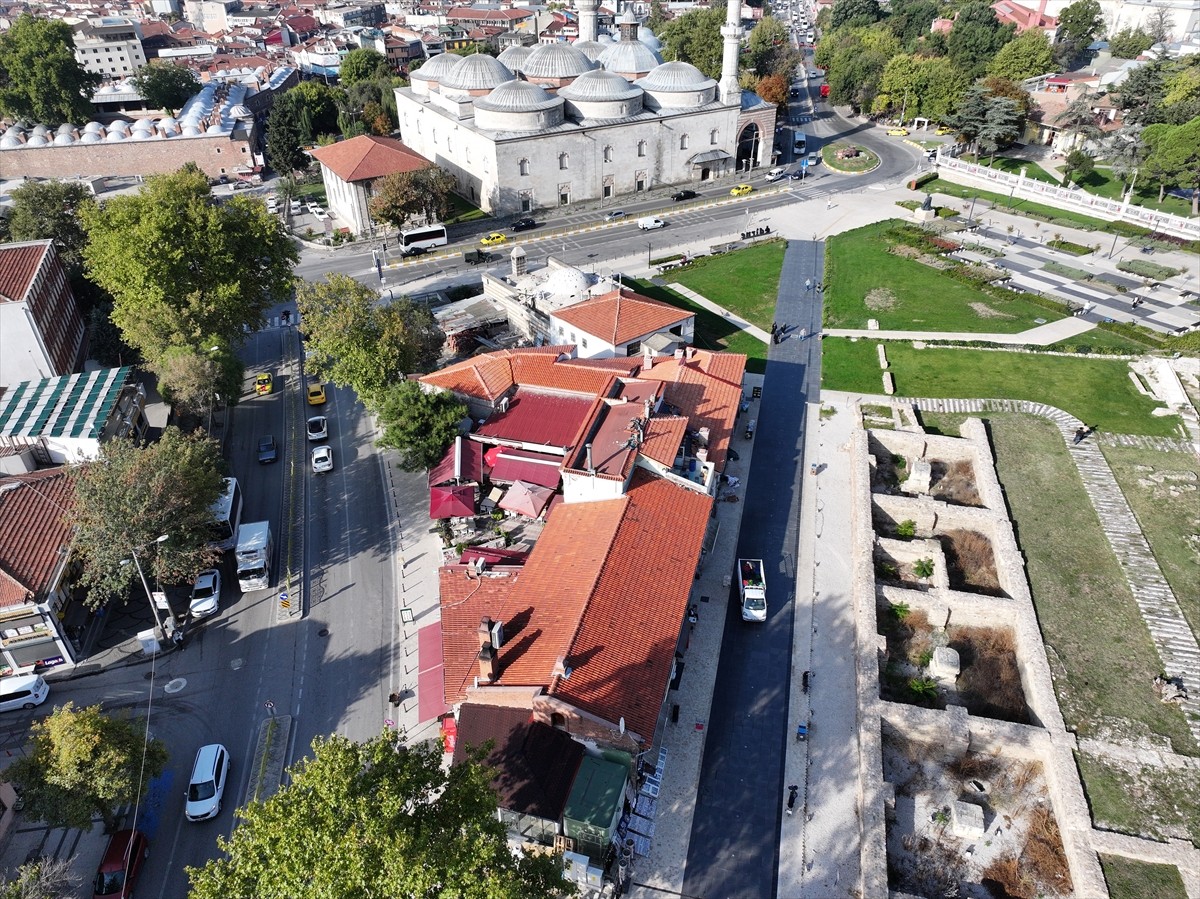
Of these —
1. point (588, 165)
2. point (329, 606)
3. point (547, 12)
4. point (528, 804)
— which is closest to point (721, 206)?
point (588, 165)

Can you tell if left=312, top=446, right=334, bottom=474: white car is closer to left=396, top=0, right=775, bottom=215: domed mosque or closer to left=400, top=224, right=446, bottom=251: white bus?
left=400, top=224, right=446, bottom=251: white bus

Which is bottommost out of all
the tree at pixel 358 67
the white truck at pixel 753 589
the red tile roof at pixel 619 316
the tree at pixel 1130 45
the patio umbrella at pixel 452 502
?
the white truck at pixel 753 589

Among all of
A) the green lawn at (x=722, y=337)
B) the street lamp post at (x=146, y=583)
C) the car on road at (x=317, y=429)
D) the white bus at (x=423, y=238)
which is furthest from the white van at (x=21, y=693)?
the white bus at (x=423, y=238)

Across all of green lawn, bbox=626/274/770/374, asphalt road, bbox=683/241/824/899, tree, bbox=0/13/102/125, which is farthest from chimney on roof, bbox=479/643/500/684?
tree, bbox=0/13/102/125

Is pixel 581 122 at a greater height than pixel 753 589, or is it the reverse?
pixel 581 122

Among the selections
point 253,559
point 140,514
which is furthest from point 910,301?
point 140,514

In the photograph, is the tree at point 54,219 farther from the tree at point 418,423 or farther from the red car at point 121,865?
the red car at point 121,865

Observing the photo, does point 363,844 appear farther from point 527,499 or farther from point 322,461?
point 322,461
